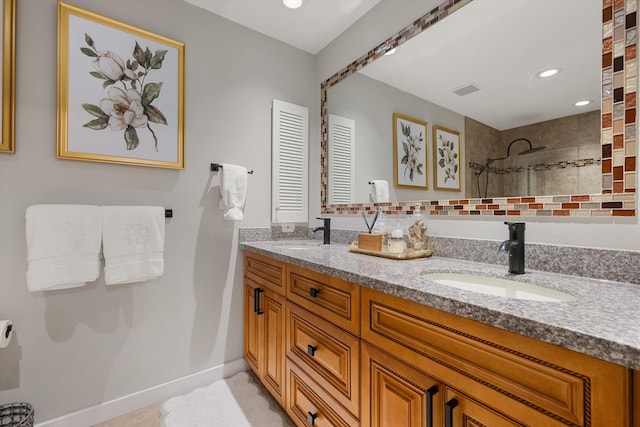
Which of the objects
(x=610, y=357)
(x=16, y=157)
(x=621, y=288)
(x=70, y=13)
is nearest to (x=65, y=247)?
(x=16, y=157)

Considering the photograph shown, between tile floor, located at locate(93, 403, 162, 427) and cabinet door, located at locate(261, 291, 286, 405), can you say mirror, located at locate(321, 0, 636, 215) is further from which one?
tile floor, located at locate(93, 403, 162, 427)

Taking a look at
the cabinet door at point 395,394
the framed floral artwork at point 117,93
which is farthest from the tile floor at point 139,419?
the framed floral artwork at point 117,93

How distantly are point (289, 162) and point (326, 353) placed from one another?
4.72 ft

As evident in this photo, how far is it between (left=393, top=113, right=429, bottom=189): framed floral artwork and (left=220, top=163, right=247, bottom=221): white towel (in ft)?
3.18

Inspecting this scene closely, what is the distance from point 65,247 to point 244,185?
3.09 ft

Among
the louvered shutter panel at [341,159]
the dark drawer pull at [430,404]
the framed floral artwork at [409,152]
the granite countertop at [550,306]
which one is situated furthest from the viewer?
the louvered shutter panel at [341,159]

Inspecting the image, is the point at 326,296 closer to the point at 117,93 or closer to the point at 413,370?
the point at 413,370

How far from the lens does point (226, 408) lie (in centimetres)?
160

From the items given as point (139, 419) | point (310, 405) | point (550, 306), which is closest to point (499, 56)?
point (550, 306)

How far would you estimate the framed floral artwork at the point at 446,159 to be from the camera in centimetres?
140

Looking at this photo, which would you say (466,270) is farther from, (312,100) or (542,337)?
(312,100)

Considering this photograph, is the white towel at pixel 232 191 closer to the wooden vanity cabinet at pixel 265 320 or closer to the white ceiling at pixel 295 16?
the wooden vanity cabinet at pixel 265 320

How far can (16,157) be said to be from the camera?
1332 mm

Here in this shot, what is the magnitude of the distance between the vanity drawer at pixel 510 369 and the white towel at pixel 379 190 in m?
0.98
